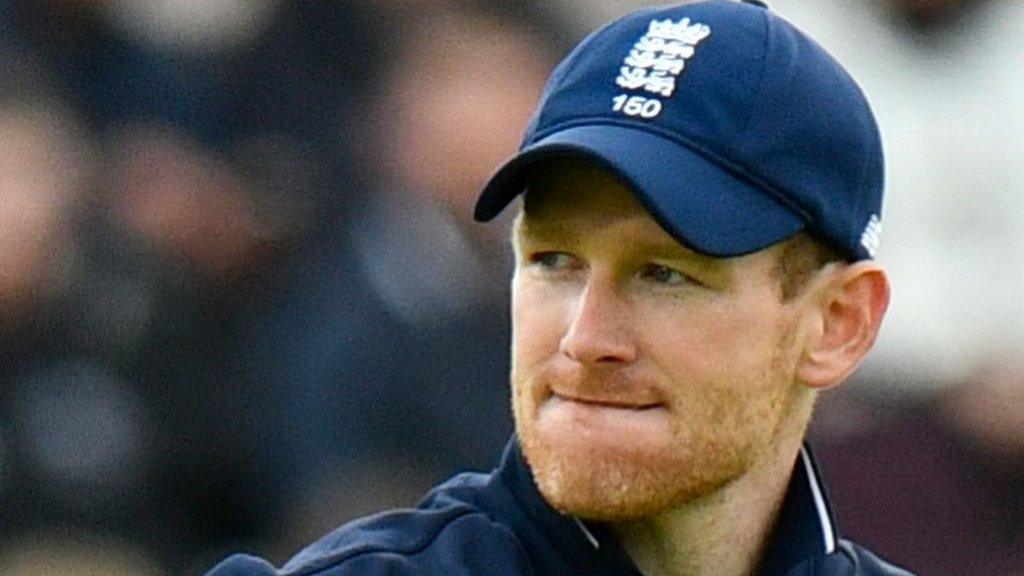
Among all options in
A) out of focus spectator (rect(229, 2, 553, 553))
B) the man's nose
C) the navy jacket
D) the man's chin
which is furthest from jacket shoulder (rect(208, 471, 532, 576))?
out of focus spectator (rect(229, 2, 553, 553))

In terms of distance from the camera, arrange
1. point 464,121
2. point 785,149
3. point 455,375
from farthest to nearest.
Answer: point 464,121
point 455,375
point 785,149

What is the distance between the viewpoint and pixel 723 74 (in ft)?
9.48

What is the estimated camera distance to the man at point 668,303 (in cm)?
282

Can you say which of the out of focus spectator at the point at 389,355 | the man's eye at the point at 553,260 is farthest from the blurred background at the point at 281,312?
the man's eye at the point at 553,260

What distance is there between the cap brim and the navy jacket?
320 mm

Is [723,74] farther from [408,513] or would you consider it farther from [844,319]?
[408,513]

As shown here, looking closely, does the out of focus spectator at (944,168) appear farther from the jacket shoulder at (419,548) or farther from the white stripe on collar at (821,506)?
the jacket shoulder at (419,548)

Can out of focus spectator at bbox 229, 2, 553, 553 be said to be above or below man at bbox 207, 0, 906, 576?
below

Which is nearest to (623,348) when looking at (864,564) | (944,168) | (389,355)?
(864,564)

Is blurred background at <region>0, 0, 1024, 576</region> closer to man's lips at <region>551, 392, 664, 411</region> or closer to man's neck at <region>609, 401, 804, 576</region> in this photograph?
man's neck at <region>609, 401, 804, 576</region>

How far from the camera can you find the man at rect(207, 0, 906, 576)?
282 cm

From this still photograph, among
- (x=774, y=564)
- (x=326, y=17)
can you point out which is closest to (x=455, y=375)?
(x=326, y=17)

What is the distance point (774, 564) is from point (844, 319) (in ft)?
0.91

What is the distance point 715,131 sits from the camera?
9.42ft
